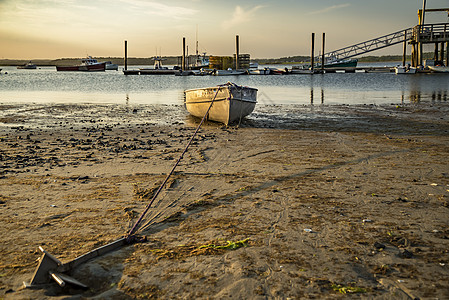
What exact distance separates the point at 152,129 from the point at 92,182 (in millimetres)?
6101

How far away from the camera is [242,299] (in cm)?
327

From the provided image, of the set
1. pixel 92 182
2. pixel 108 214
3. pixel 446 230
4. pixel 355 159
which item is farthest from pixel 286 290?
pixel 355 159

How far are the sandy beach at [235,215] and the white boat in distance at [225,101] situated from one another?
2.71 meters

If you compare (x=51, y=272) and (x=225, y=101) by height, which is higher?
(x=225, y=101)

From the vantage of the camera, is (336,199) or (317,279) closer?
(317,279)

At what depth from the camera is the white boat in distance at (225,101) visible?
1315 centimetres

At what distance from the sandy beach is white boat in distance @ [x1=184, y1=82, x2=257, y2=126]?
271 centimetres

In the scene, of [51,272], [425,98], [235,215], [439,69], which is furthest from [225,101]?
[439,69]

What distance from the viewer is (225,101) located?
13227 mm

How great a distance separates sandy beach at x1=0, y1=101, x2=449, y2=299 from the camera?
11.5 feet

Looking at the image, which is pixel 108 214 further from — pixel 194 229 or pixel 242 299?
pixel 242 299

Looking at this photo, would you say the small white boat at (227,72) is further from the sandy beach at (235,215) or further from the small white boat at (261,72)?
the sandy beach at (235,215)

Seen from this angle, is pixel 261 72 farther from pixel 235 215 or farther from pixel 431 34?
pixel 235 215

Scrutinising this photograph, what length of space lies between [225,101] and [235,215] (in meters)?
8.46
